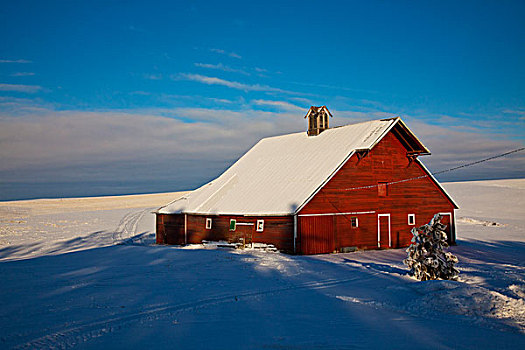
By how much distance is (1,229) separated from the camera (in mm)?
44406

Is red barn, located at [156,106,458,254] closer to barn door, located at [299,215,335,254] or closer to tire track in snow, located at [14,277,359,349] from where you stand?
barn door, located at [299,215,335,254]

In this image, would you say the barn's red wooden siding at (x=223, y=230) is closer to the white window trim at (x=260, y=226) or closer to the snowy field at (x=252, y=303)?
the white window trim at (x=260, y=226)

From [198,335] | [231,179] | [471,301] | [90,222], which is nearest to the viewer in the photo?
[198,335]

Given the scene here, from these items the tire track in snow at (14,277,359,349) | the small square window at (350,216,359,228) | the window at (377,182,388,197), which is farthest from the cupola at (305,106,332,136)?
the tire track in snow at (14,277,359,349)

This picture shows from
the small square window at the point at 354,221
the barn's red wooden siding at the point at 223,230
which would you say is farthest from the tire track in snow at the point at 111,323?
the small square window at the point at 354,221

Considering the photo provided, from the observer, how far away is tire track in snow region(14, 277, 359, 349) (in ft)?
29.3

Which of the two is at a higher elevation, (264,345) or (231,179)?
(231,179)

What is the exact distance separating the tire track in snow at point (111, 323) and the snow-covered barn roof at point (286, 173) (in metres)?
11.8

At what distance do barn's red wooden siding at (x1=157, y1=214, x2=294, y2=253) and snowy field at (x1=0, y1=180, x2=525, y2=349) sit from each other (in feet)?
5.10

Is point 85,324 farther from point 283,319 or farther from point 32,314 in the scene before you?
point 283,319

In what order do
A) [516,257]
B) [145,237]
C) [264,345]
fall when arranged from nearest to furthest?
[264,345] < [516,257] < [145,237]

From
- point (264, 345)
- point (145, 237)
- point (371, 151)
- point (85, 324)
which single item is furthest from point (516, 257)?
point (145, 237)

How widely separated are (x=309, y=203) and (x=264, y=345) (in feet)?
54.8

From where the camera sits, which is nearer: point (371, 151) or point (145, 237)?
point (371, 151)
